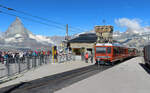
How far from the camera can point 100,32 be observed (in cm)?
9344

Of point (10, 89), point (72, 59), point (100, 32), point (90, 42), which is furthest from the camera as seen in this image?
point (100, 32)

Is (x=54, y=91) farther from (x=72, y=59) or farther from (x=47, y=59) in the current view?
(x=72, y=59)

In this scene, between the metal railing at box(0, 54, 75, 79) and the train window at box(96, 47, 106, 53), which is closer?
the metal railing at box(0, 54, 75, 79)

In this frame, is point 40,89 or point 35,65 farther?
point 35,65

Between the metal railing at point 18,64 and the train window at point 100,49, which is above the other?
the train window at point 100,49

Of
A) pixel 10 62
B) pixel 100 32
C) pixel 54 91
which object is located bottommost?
pixel 54 91

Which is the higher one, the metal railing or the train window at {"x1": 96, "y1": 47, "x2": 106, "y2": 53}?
the train window at {"x1": 96, "y1": 47, "x2": 106, "y2": 53}

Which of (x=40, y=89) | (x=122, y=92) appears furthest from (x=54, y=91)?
(x=122, y=92)

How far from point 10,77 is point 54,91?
5013mm

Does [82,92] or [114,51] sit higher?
→ [114,51]

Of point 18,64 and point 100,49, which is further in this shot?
point 100,49

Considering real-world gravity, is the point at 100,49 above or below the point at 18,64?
above

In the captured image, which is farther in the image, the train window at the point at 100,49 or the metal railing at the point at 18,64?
the train window at the point at 100,49

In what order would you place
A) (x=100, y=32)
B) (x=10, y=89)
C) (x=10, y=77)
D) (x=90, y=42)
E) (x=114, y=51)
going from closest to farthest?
(x=10, y=89), (x=10, y=77), (x=114, y=51), (x=90, y=42), (x=100, y=32)
